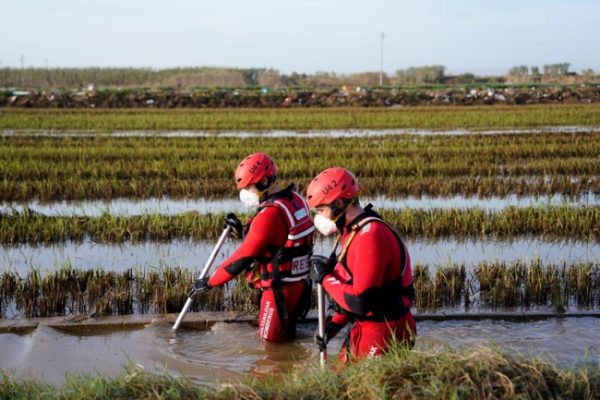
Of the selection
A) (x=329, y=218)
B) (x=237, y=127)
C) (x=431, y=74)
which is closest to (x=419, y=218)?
(x=329, y=218)

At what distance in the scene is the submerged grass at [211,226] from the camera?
9.98 meters

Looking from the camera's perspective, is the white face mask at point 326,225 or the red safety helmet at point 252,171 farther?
the red safety helmet at point 252,171

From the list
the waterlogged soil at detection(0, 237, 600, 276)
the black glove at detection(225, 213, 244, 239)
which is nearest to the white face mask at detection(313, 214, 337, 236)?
the black glove at detection(225, 213, 244, 239)

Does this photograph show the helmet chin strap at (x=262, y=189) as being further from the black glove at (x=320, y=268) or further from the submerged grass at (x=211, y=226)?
the submerged grass at (x=211, y=226)

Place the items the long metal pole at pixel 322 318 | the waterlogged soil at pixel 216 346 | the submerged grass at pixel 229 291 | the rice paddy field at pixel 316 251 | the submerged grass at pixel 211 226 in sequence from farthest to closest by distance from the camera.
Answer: the submerged grass at pixel 211 226, the submerged grass at pixel 229 291, the waterlogged soil at pixel 216 346, the rice paddy field at pixel 316 251, the long metal pole at pixel 322 318

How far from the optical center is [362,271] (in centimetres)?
461

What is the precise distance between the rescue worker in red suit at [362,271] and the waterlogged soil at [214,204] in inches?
254

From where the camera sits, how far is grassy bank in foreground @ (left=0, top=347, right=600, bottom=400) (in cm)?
396

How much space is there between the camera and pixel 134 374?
4.31m

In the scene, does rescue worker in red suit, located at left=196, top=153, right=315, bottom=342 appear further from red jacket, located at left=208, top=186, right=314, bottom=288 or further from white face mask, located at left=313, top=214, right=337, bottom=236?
white face mask, located at left=313, top=214, right=337, bottom=236

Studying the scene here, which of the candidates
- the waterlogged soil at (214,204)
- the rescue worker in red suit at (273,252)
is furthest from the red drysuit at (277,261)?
the waterlogged soil at (214,204)

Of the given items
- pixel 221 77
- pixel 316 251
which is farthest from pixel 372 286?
pixel 221 77

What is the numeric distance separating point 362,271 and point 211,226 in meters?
5.70

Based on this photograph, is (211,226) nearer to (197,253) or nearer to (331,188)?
(197,253)
